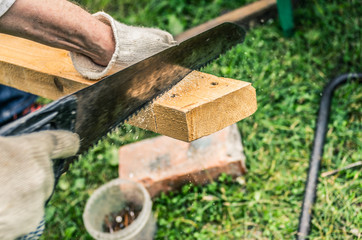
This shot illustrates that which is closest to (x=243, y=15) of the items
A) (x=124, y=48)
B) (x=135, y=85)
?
(x=124, y=48)

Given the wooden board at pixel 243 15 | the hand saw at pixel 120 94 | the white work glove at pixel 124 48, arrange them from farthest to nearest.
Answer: the wooden board at pixel 243 15
the white work glove at pixel 124 48
the hand saw at pixel 120 94

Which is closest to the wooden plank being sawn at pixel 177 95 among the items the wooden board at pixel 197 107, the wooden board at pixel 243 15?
the wooden board at pixel 197 107

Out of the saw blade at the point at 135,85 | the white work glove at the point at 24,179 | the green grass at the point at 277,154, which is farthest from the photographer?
the green grass at the point at 277,154

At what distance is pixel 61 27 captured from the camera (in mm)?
1446

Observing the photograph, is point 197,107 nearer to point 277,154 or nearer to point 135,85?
point 135,85

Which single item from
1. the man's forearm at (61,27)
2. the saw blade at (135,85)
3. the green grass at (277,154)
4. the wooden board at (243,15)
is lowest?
the green grass at (277,154)

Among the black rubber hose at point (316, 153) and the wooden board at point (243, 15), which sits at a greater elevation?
the wooden board at point (243, 15)

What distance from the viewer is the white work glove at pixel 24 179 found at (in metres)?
1.10

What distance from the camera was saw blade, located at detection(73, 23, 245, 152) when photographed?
4.37 ft

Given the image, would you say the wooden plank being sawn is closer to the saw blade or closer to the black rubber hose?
the saw blade

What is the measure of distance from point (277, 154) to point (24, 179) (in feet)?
6.67

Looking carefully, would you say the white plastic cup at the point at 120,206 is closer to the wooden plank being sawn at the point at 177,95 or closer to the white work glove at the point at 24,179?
the wooden plank being sawn at the point at 177,95

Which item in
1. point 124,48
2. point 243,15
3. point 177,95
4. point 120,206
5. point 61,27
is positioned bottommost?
point 120,206

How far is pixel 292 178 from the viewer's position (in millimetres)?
2541
